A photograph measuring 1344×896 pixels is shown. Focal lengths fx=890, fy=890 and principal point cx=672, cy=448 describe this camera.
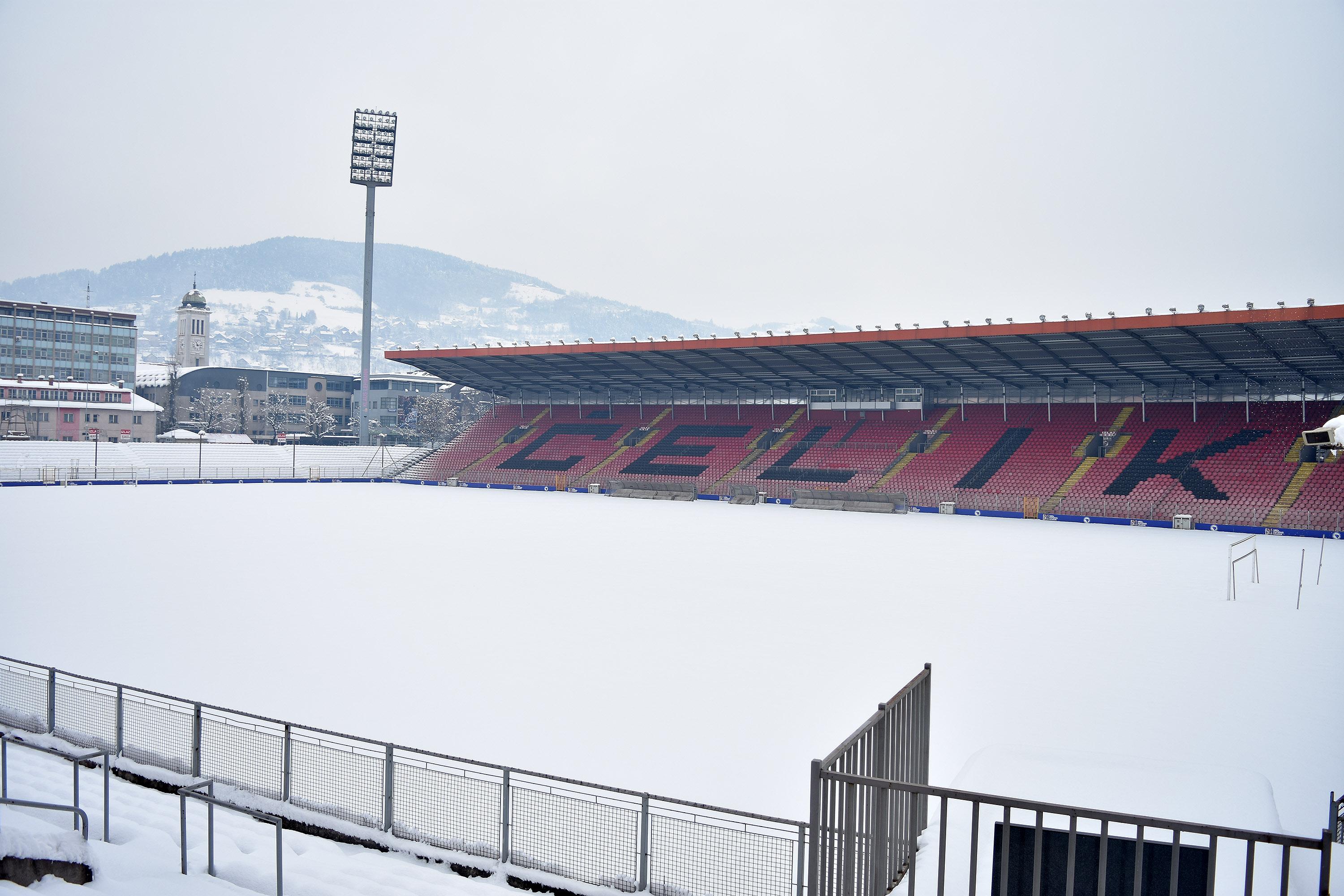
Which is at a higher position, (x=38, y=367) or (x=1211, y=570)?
(x=38, y=367)

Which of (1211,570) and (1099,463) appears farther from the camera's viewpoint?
(1099,463)

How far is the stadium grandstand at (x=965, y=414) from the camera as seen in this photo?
119ft

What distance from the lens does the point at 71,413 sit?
7400 centimetres

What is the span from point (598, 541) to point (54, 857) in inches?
864

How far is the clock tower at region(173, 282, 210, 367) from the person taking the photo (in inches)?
5674

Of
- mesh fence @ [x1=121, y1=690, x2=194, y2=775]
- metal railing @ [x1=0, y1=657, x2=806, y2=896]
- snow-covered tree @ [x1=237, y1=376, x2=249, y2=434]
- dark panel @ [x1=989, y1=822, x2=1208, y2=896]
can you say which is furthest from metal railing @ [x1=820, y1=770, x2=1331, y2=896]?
snow-covered tree @ [x1=237, y1=376, x2=249, y2=434]

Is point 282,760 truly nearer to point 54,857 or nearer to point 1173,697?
point 54,857

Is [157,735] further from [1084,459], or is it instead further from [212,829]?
[1084,459]

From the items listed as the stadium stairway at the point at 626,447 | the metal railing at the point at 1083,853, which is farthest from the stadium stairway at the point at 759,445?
the metal railing at the point at 1083,853

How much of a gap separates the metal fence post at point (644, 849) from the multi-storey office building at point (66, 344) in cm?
8837

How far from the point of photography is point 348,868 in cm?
635

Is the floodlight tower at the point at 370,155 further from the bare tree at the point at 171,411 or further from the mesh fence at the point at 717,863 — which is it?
the mesh fence at the point at 717,863

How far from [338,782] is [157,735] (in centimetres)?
225

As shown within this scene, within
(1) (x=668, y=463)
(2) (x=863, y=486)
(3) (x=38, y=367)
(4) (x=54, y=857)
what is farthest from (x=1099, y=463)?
(3) (x=38, y=367)
